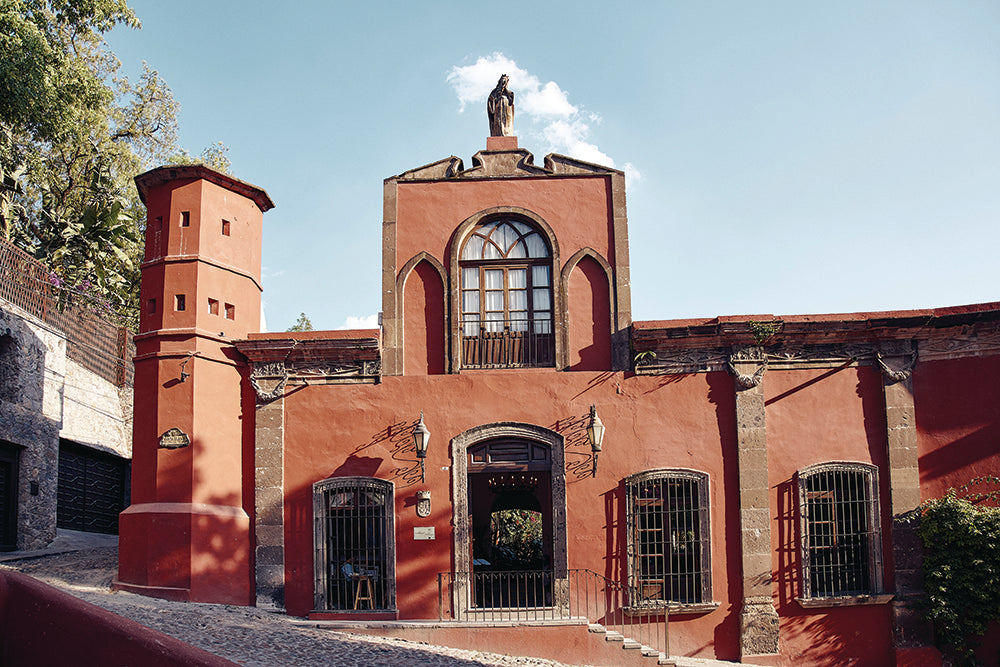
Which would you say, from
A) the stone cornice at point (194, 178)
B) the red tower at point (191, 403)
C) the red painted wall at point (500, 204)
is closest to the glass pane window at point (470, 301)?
the red painted wall at point (500, 204)

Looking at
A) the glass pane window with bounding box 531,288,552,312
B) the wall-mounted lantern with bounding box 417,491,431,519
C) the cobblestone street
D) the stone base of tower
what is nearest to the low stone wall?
the cobblestone street

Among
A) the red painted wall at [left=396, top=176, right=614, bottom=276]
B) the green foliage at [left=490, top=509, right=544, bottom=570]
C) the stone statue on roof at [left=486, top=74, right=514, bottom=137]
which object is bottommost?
the green foliage at [left=490, top=509, right=544, bottom=570]

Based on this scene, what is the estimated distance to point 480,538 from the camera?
61.7 feet

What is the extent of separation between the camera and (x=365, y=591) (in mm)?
12109

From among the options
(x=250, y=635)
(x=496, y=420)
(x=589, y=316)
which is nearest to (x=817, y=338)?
(x=589, y=316)

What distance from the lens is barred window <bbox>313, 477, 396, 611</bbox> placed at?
39.5 ft

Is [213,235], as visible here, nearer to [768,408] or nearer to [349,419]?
[349,419]

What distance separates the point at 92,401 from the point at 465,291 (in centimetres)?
997

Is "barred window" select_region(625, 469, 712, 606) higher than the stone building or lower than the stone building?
lower

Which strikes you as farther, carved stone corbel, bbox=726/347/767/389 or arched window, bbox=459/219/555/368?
arched window, bbox=459/219/555/368

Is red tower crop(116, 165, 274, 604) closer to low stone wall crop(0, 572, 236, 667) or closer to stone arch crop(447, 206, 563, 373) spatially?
stone arch crop(447, 206, 563, 373)

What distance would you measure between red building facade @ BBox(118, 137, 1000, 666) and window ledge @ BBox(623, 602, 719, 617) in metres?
0.04

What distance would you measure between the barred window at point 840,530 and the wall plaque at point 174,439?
28.4ft

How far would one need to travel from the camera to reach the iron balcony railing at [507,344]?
12.8 metres
